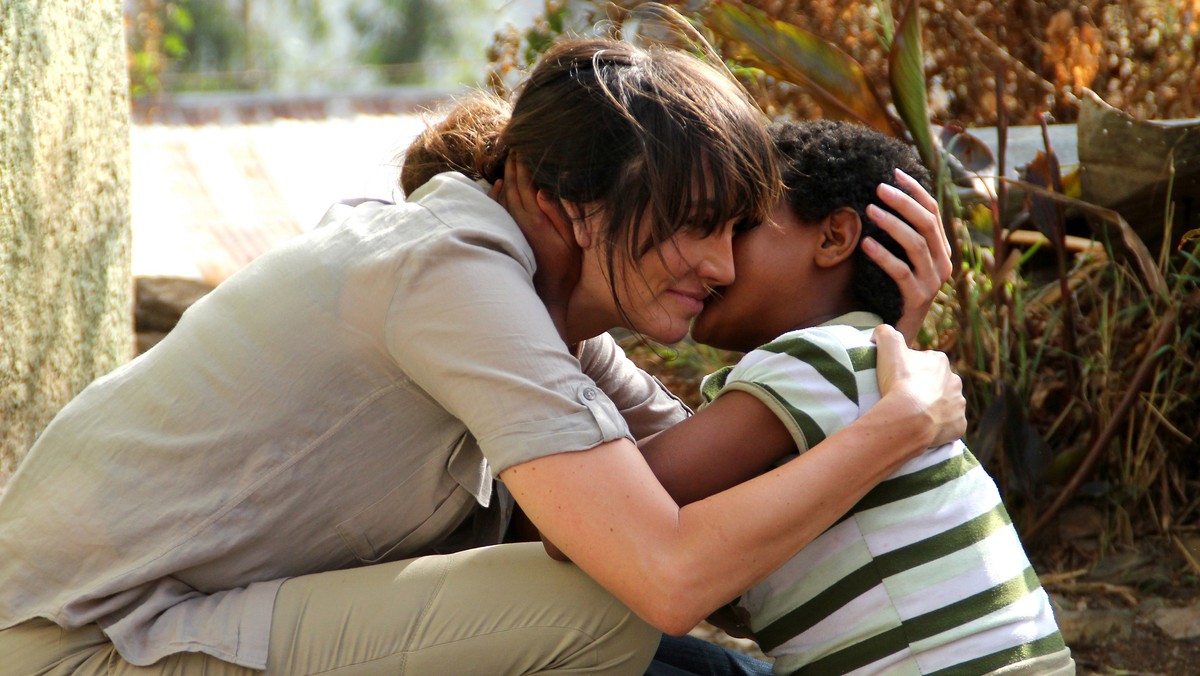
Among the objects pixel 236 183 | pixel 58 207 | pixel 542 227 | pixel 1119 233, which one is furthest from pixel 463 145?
pixel 236 183

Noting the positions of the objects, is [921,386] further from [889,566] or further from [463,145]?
[463,145]

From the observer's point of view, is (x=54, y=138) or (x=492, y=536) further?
(x=54, y=138)

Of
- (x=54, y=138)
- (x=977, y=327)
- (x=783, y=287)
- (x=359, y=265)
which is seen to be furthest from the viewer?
(x=977, y=327)

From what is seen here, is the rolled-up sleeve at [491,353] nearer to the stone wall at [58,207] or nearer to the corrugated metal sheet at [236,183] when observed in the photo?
the stone wall at [58,207]

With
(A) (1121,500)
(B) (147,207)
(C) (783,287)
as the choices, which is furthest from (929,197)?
(B) (147,207)

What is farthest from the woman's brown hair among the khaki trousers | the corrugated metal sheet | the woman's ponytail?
the corrugated metal sheet

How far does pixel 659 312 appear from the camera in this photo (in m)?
1.95

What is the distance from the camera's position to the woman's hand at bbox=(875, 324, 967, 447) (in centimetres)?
179

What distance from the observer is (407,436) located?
6.30 feet

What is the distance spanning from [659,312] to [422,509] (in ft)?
1.59

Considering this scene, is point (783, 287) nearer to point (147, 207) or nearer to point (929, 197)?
point (929, 197)

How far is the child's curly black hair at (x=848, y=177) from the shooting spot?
6.93ft

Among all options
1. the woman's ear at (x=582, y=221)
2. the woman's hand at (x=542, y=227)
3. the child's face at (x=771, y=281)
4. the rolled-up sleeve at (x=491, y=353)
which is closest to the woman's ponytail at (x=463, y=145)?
the woman's hand at (x=542, y=227)

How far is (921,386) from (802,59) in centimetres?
155
